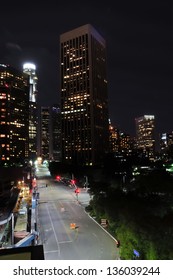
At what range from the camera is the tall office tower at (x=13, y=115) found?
132 ft

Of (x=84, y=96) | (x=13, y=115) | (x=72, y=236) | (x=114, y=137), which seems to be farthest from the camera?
(x=114, y=137)

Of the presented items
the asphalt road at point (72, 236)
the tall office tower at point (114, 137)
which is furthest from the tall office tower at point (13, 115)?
the asphalt road at point (72, 236)

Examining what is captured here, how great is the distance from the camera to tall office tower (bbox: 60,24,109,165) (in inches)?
1636

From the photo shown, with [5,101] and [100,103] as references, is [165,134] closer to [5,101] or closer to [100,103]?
[100,103]

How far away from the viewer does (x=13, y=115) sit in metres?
45.5

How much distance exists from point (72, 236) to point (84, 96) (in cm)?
3596

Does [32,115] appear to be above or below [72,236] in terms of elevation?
above

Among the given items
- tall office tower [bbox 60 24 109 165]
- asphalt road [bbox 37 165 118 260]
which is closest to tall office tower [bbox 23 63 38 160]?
tall office tower [bbox 60 24 109 165]

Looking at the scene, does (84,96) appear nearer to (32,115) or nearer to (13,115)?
(13,115)

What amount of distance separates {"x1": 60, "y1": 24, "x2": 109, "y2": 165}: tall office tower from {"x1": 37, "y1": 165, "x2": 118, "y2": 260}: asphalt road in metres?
29.3

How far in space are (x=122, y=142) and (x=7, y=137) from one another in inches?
1282

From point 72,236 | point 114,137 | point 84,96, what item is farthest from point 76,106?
point 72,236

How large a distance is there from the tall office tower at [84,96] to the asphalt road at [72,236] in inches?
1153

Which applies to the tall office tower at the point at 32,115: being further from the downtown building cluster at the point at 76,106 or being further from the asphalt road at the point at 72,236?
the asphalt road at the point at 72,236
